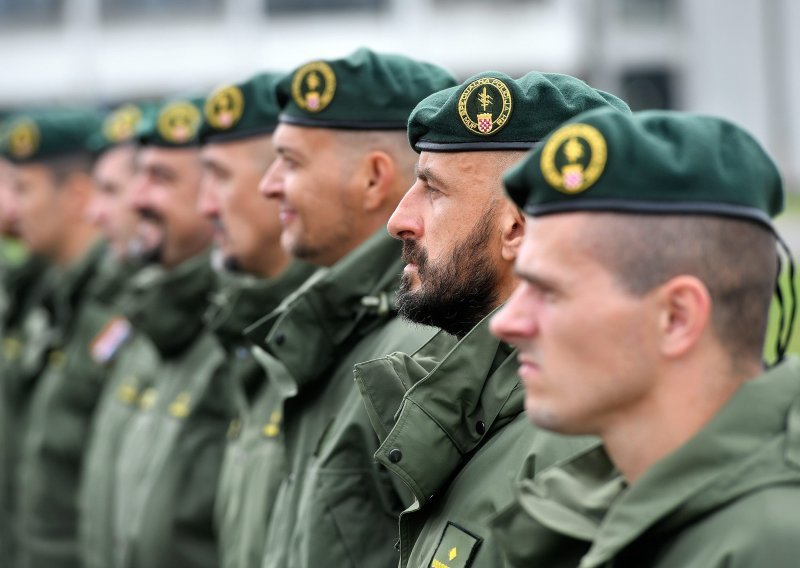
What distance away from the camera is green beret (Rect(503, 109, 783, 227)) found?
2025mm

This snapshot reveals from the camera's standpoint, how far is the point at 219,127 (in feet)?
17.1

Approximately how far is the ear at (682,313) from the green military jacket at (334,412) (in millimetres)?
1510

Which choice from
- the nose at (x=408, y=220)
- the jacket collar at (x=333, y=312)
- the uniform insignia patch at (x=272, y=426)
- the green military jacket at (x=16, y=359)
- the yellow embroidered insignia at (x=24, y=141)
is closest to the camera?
the nose at (x=408, y=220)

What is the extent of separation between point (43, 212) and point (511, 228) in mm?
5223

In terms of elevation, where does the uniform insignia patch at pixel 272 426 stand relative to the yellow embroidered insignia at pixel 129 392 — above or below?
above

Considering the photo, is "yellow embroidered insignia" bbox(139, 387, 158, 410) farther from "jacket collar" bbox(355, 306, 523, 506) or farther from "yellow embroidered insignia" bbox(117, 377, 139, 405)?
"jacket collar" bbox(355, 306, 523, 506)

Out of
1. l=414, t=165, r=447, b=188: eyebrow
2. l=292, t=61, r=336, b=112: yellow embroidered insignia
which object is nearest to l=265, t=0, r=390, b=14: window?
l=292, t=61, r=336, b=112: yellow embroidered insignia

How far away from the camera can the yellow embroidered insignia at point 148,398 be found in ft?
18.7

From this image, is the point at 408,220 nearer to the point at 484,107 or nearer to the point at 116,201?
the point at 484,107

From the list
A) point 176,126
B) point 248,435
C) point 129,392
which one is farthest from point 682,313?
point 176,126

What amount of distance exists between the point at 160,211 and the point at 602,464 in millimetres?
4204

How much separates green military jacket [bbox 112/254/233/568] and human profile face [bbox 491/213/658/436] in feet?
10.5

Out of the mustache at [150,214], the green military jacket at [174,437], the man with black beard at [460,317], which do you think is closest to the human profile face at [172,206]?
the mustache at [150,214]

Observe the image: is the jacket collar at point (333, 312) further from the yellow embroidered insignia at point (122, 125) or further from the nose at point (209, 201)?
the yellow embroidered insignia at point (122, 125)
